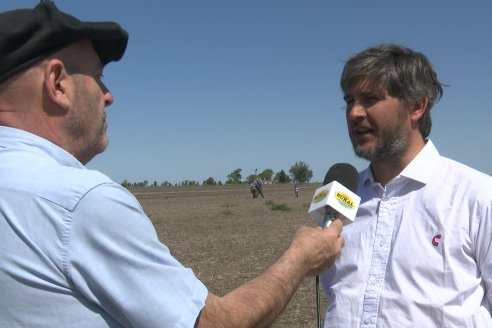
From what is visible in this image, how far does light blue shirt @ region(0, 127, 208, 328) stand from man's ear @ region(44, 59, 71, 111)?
328mm

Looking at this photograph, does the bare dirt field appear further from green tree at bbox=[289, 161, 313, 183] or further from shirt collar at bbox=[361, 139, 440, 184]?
green tree at bbox=[289, 161, 313, 183]

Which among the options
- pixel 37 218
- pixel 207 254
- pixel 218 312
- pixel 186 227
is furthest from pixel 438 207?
pixel 186 227

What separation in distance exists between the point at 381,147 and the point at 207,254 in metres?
12.3

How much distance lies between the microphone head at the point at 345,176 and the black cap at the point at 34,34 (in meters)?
1.78

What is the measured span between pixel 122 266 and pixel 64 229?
21cm

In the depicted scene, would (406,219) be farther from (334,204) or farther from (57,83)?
(57,83)

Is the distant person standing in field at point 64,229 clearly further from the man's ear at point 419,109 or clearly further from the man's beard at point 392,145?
the man's ear at point 419,109

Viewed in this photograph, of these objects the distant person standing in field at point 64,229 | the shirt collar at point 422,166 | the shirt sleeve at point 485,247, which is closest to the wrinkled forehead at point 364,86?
the shirt collar at point 422,166

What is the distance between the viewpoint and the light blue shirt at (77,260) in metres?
1.60

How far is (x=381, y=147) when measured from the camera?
10.6ft

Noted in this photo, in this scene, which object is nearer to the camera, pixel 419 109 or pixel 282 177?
pixel 419 109

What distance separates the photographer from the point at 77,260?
5.22ft

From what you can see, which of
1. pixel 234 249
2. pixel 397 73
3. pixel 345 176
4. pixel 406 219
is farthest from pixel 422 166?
pixel 234 249

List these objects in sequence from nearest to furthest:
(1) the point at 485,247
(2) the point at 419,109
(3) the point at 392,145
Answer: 1. (1) the point at 485,247
2. (3) the point at 392,145
3. (2) the point at 419,109
